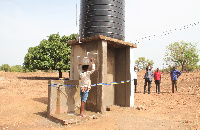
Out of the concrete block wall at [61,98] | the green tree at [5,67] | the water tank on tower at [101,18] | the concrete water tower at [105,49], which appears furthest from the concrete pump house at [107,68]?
the green tree at [5,67]

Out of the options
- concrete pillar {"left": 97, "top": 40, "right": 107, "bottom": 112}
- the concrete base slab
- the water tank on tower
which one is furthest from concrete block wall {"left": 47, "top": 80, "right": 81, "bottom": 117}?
the water tank on tower

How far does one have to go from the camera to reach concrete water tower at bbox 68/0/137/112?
660cm

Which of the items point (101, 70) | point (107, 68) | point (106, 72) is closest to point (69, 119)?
point (101, 70)

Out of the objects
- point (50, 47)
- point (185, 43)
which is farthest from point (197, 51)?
point (50, 47)

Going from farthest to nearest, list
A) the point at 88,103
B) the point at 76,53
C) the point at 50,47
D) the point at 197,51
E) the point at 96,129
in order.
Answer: the point at 197,51 → the point at 50,47 → the point at 76,53 → the point at 88,103 → the point at 96,129

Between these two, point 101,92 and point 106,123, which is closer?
point 106,123

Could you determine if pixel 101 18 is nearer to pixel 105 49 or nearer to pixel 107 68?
pixel 105 49

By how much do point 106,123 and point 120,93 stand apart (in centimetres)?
311

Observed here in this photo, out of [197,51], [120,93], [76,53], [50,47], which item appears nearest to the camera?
[76,53]

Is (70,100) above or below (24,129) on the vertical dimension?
above

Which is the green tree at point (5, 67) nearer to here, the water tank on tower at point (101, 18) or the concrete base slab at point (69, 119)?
the water tank on tower at point (101, 18)

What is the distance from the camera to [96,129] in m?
4.61

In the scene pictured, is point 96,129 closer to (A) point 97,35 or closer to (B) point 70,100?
(B) point 70,100

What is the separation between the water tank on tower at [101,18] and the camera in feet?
23.1
